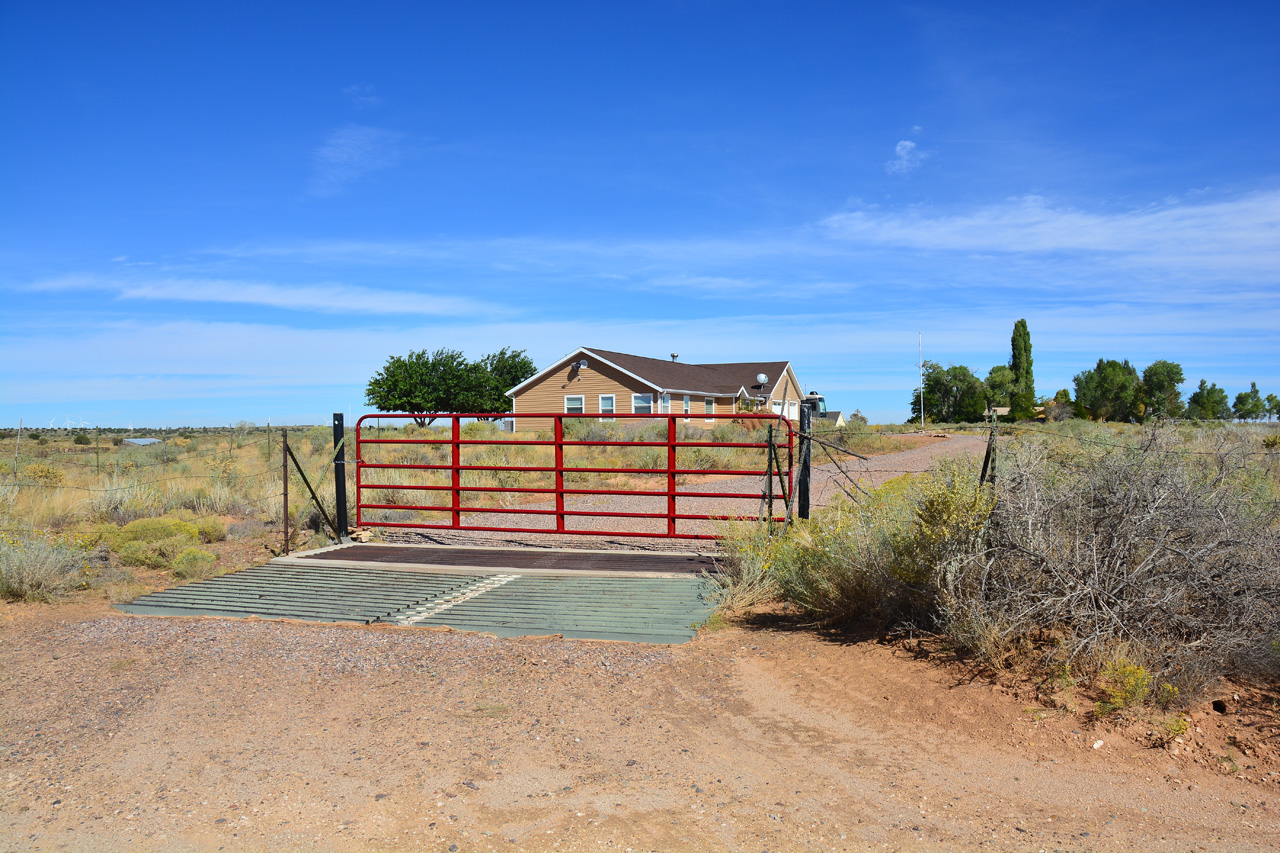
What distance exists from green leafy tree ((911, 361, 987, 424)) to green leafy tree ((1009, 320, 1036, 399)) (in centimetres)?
473

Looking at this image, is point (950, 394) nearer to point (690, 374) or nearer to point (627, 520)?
point (690, 374)

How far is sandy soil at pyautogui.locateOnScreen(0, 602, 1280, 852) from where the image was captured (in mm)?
3641

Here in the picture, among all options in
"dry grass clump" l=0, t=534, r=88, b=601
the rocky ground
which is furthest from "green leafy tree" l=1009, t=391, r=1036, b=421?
"dry grass clump" l=0, t=534, r=88, b=601

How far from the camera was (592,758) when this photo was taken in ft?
14.3

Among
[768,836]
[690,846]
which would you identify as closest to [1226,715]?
[768,836]

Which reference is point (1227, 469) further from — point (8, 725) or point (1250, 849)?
point (8, 725)

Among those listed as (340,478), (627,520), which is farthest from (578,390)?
(340,478)

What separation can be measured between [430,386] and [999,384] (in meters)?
41.3

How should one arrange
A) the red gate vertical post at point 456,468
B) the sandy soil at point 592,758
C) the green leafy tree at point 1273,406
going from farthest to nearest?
1. the green leafy tree at point 1273,406
2. the red gate vertical post at point 456,468
3. the sandy soil at point 592,758

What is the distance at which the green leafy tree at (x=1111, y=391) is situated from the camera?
157 ft

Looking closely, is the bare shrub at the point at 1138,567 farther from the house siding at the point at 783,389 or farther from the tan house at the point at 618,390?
the house siding at the point at 783,389

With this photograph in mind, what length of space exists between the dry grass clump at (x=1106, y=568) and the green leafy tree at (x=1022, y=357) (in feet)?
203

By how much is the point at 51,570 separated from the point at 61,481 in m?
10.4

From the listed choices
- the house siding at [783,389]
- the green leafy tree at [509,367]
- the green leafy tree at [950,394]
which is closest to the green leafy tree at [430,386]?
the green leafy tree at [509,367]
